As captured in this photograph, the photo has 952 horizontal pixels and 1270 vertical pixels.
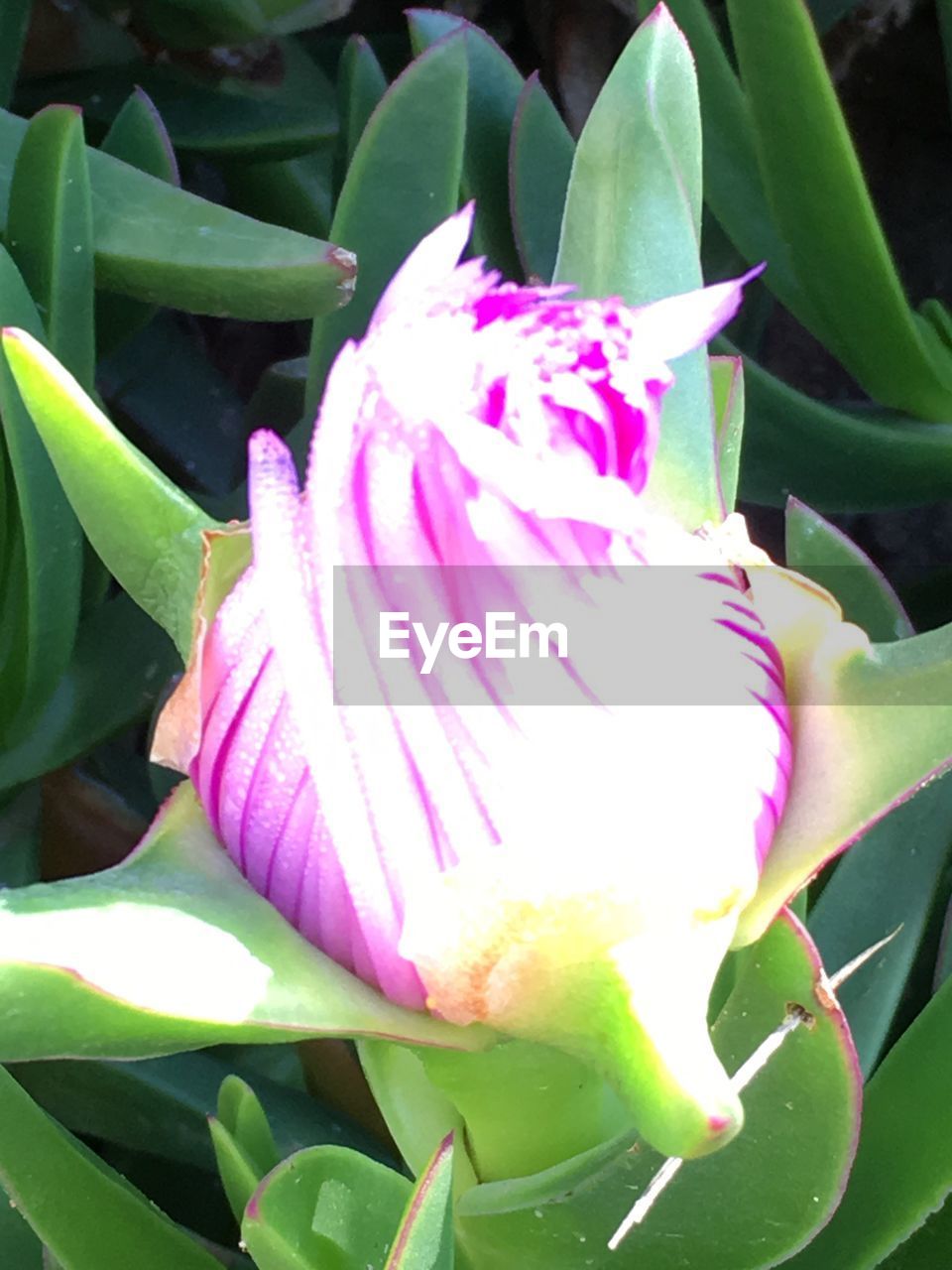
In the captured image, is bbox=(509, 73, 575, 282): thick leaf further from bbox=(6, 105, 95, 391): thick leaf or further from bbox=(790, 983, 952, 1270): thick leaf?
bbox=(790, 983, 952, 1270): thick leaf

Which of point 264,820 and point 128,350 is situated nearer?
point 264,820

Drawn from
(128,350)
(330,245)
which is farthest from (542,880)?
(128,350)

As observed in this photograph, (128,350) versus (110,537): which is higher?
(110,537)

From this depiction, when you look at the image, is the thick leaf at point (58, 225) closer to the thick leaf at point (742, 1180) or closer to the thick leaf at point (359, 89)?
the thick leaf at point (359, 89)

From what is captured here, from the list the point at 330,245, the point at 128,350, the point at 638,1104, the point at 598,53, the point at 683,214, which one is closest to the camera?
the point at 638,1104

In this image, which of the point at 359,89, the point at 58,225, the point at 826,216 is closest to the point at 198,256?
the point at 58,225

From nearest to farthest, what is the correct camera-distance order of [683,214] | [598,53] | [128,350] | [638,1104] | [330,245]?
[638,1104] → [683,214] → [330,245] → [128,350] → [598,53]

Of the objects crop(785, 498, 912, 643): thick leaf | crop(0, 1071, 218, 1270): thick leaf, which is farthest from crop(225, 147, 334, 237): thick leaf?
crop(0, 1071, 218, 1270): thick leaf

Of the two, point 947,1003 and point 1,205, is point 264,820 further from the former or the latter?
point 1,205
